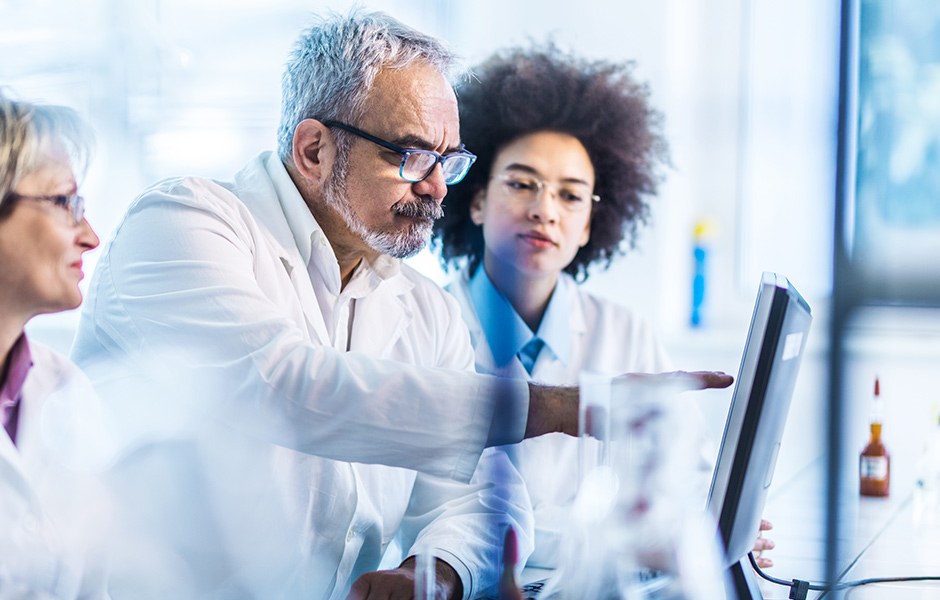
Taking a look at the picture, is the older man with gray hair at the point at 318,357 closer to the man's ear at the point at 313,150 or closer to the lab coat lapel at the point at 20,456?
the man's ear at the point at 313,150

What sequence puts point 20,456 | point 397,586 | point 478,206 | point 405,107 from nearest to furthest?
point 20,456, point 397,586, point 405,107, point 478,206

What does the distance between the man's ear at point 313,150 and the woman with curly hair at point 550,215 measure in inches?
19.2

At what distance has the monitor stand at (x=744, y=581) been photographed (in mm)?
1029

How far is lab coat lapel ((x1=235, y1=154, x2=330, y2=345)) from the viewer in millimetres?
1254

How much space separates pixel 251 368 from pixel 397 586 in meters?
0.34

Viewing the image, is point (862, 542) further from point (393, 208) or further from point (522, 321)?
point (393, 208)

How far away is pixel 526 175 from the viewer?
1817 millimetres

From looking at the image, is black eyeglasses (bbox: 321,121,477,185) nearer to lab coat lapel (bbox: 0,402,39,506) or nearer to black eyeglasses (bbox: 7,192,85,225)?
black eyeglasses (bbox: 7,192,85,225)

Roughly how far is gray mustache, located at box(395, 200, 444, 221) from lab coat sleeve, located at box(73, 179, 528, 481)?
0.90 feet

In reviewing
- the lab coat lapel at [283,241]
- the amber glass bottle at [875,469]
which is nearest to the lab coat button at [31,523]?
the lab coat lapel at [283,241]

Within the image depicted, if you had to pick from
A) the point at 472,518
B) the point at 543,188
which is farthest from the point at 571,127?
the point at 472,518

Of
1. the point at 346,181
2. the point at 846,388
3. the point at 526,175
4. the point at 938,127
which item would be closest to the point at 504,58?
the point at 526,175

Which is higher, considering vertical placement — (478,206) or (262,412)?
(478,206)

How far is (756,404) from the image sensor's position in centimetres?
84
